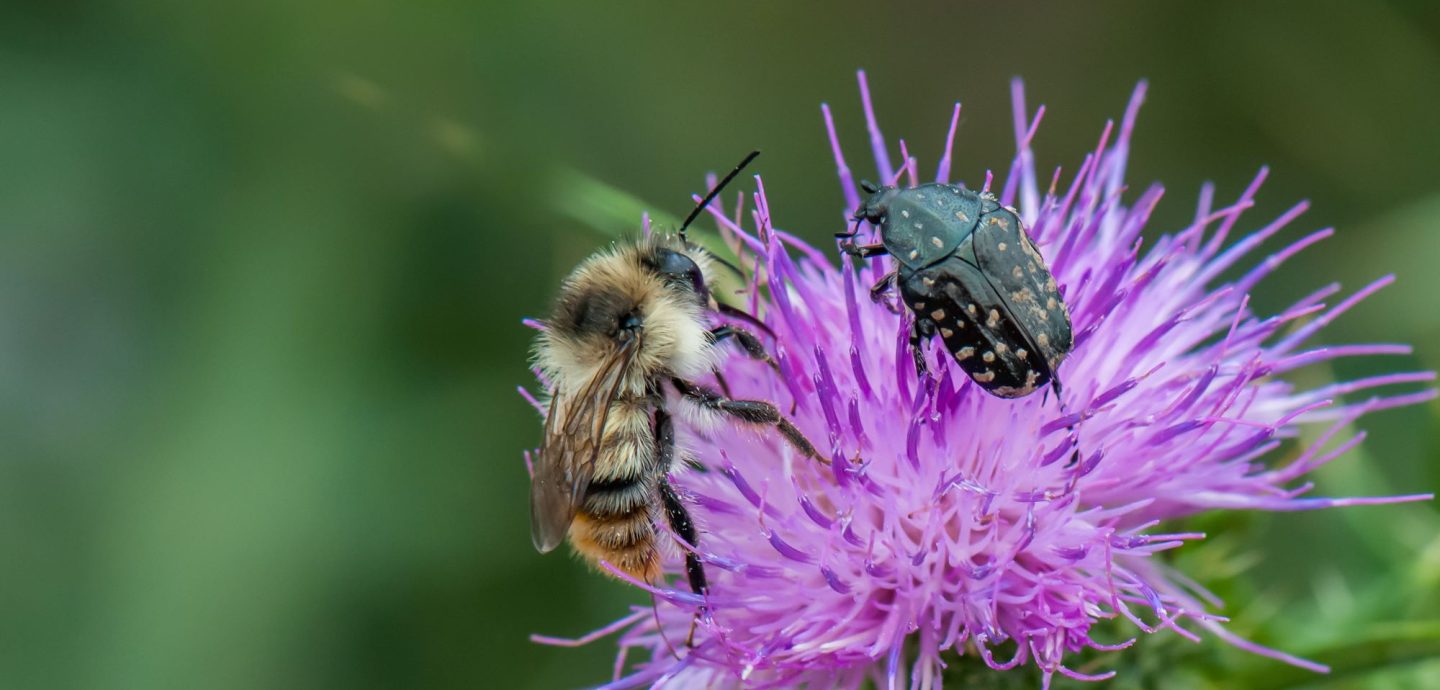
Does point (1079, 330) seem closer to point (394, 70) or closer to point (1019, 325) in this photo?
point (1019, 325)

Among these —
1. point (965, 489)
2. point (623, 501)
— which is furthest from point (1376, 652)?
point (623, 501)

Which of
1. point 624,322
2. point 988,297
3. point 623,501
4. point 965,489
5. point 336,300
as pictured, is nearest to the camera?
point 988,297

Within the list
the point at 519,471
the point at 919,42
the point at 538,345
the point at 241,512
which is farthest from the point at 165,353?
the point at 919,42

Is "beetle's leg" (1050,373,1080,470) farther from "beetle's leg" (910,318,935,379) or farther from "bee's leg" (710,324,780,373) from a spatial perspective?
"bee's leg" (710,324,780,373)

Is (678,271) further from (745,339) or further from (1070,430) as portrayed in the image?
(1070,430)

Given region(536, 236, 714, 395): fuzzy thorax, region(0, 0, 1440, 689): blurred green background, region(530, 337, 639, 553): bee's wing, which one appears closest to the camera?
region(530, 337, 639, 553): bee's wing

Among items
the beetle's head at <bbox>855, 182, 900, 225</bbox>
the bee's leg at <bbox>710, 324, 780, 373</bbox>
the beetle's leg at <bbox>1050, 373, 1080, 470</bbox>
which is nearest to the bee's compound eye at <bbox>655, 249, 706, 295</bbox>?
the bee's leg at <bbox>710, 324, 780, 373</bbox>

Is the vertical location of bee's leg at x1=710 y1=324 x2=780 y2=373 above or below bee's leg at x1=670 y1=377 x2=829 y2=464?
above
